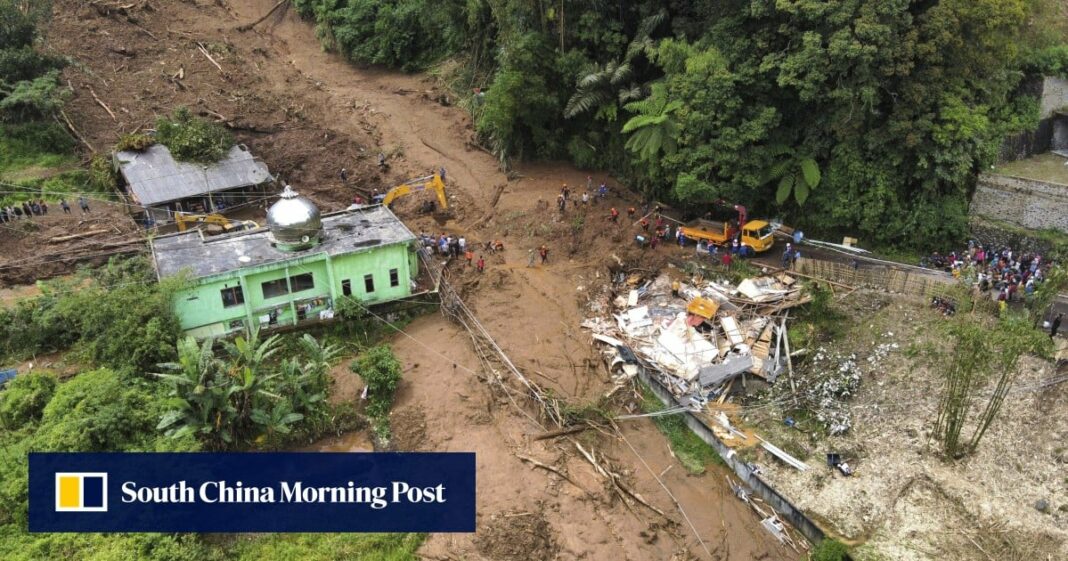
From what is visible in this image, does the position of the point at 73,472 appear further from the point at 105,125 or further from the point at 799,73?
the point at 105,125

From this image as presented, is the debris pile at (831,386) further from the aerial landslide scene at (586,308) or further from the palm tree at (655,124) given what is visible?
the palm tree at (655,124)

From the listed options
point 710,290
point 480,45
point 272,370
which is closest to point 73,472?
point 272,370

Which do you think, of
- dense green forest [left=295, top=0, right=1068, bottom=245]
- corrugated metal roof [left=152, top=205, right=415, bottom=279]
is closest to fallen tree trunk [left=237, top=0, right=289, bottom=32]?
dense green forest [left=295, top=0, right=1068, bottom=245]

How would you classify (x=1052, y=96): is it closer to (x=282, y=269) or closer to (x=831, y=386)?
(x=831, y=386)

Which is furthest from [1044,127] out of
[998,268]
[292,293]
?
[292,293]

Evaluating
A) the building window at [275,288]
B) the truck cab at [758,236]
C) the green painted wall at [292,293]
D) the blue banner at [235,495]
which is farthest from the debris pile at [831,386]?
the building window at [275,288]
